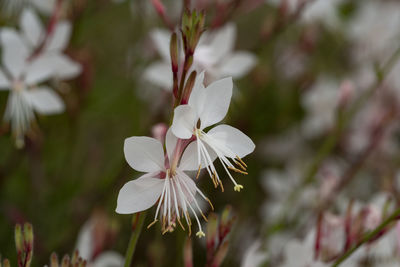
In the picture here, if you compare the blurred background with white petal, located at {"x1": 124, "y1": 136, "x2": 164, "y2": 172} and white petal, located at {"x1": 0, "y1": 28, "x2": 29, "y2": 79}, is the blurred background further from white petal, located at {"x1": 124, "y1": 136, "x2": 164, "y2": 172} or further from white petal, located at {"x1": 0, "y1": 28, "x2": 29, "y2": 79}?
white petal, located at {"x1": 124, "y1": 136, "x2": 164, "y2": 172}

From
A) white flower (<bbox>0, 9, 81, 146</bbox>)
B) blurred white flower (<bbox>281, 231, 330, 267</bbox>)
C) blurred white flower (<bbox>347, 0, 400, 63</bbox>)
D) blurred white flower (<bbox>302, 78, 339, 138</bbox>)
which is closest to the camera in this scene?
blurred white flower (<bbox>281, 231, 330, 267</bbox>)

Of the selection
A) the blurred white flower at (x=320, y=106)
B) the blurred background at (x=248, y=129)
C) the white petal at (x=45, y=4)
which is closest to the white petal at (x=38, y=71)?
the blurred background at (x=248, y=129)

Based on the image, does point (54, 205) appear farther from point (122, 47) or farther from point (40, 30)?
point (122, 47)

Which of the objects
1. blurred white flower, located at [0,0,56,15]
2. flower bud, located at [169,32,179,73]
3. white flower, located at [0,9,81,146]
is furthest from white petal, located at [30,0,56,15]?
flower bud, located at [169,32,179,73]

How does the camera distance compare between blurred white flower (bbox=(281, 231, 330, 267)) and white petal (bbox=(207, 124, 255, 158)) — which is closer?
white petal (bbox=(207, 124, 255, 158))

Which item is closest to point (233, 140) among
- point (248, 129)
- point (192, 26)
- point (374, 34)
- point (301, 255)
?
point (192, 26)

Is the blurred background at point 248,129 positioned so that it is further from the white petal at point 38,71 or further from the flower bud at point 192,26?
the flower bud at point 192,26

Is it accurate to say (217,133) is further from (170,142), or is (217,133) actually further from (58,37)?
(58,37)

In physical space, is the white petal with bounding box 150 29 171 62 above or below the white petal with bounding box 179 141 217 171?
above
